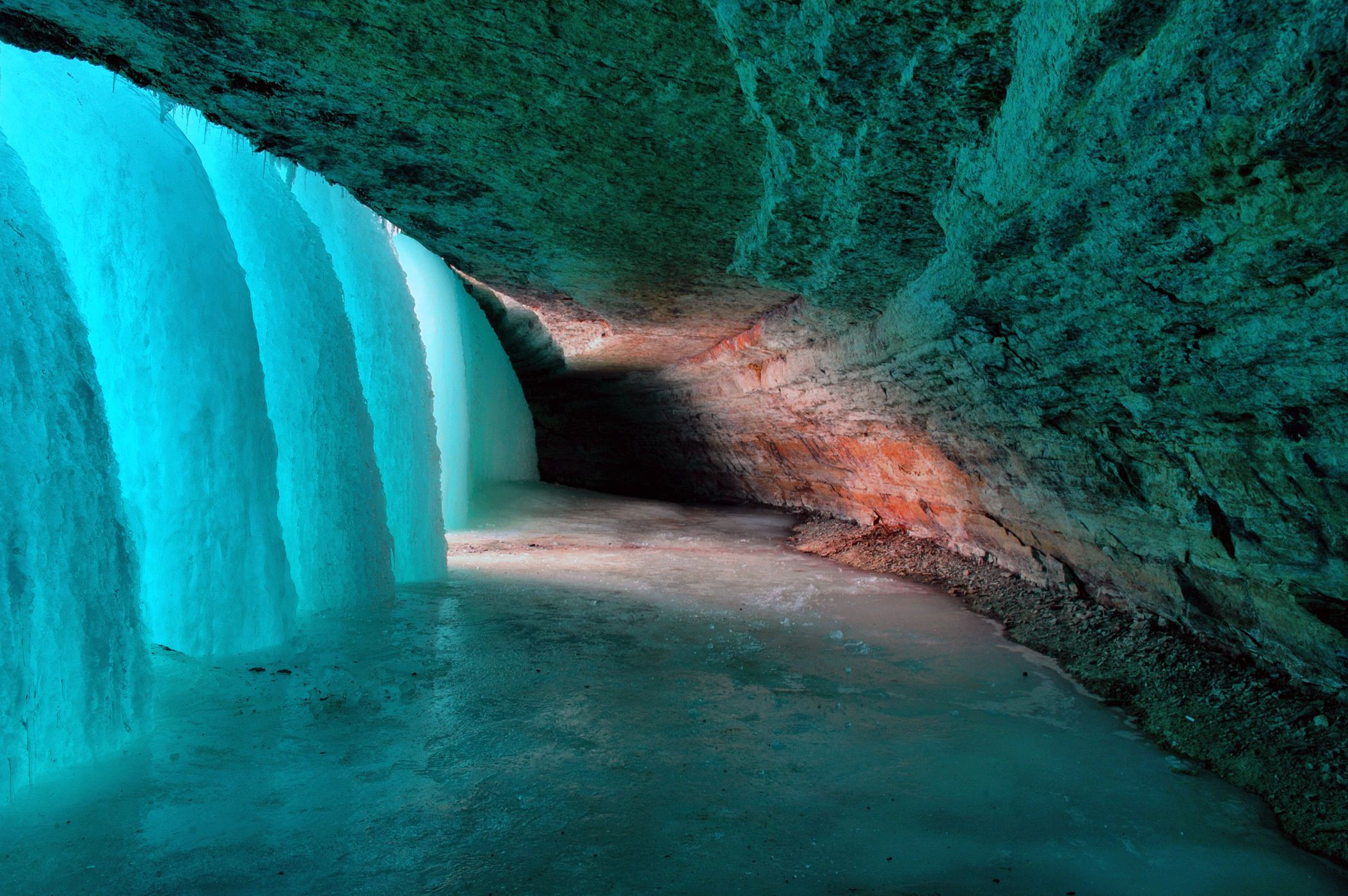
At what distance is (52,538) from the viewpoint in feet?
10.4

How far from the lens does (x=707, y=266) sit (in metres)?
6.45

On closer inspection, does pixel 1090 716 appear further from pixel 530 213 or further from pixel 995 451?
pixel 530 213

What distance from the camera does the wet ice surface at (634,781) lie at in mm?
2596

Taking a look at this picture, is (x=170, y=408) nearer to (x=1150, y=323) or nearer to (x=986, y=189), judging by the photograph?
(x=986, y=189)

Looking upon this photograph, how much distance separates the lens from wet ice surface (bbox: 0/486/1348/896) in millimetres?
2596

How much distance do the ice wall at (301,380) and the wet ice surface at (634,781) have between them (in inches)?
32.9

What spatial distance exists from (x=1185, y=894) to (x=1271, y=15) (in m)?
2.62

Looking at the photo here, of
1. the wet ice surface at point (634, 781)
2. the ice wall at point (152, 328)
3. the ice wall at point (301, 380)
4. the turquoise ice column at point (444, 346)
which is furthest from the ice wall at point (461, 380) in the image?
the wet ice surface at point (634, 781)

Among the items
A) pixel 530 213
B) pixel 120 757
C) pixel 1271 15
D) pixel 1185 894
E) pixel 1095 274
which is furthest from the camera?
pixel 530 213

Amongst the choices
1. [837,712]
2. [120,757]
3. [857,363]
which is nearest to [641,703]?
[837,712]

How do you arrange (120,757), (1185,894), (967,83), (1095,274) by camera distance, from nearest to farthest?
(1185,894)
(967,83)
(120,757)
(1095,274)

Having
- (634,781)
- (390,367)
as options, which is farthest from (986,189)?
(390,367)

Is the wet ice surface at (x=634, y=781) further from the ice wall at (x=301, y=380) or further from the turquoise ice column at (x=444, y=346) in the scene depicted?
the turquoise ice column at (x=444, y=346)

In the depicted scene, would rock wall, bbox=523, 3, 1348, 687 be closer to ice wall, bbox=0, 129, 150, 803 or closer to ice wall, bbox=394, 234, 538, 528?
ice wall, bbox=0, 129, 150, 803
